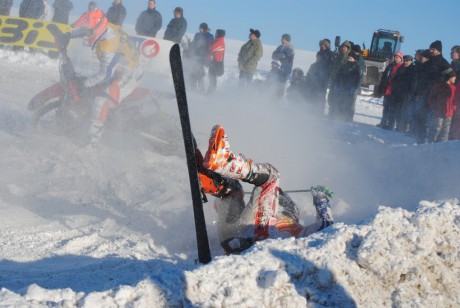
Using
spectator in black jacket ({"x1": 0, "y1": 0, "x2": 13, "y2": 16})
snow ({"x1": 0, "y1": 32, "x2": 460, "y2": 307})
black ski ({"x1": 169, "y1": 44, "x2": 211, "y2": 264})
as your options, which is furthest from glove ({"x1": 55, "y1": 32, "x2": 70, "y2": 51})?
spectator in black jacket ({"x1": 0, "y1": 0, "x2": 13, "y2": 16})

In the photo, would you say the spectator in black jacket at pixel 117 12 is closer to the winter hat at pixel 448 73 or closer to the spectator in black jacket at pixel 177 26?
the spectator in black jacket at pixel 177 26

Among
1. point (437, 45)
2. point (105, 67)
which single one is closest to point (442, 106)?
point (437, 45)

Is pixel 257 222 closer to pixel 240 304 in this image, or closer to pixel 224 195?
pixel 224 195

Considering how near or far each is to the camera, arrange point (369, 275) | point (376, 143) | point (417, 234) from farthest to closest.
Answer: point (376, 143)
point (417, 234)
point (369, 275)

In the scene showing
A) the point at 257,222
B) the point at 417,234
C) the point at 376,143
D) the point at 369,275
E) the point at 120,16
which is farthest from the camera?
the point at 120,16

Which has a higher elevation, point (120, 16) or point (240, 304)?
point (120, 16)

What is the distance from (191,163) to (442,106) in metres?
6.64

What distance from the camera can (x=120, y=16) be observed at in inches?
639

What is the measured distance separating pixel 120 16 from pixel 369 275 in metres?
14.2

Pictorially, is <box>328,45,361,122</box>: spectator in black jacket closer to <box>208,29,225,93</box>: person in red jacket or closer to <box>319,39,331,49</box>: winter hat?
<box>319,39,331,49</box>: winter hat

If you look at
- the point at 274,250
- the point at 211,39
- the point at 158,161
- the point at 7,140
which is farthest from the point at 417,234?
the point at 211,39

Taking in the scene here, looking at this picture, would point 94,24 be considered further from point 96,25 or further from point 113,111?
point 113,111

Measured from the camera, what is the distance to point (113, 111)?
29.9 ft

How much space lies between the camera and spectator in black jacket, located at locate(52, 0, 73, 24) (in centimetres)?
1895
